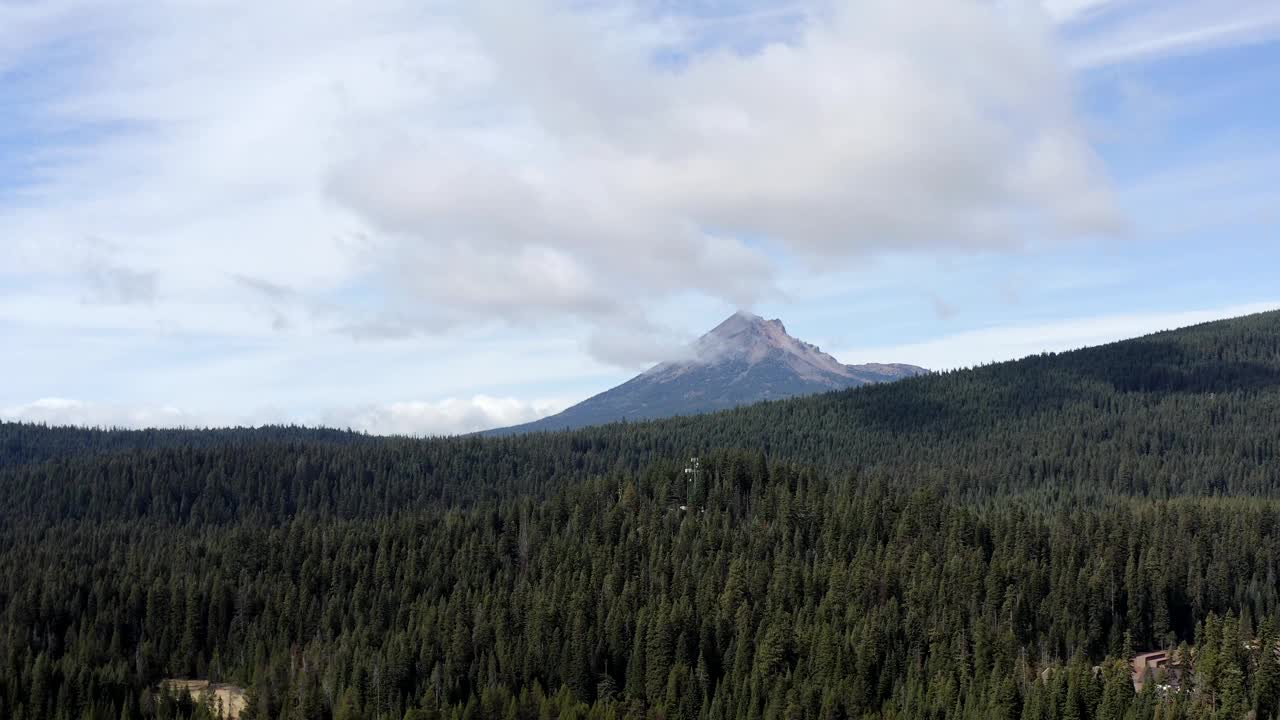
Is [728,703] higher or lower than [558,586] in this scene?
lower

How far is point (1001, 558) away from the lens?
19075 centimetres

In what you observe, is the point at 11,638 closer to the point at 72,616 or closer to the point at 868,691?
the point at 72,616

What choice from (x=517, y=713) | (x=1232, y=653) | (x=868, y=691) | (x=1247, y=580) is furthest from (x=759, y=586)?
(x=1247, y=580)

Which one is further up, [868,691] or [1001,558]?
[1001,558]

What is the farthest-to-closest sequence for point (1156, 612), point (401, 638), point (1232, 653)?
point (1156, 612), point (401, 638), point (1232, 653)

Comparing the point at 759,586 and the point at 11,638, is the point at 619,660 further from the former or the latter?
the point at 11,638

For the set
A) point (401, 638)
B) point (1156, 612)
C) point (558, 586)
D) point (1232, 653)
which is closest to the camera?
point (1232, 653)

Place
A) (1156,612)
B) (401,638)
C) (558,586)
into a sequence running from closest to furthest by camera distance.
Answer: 1. (401,638)
2. (1156,612)
3. (558,586)

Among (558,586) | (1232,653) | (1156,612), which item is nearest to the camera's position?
(1232,653)

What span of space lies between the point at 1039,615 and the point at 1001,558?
49.5 ft

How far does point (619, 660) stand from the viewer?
557 feet

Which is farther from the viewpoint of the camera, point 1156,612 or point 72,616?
point 72,616

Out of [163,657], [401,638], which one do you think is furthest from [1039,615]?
[163,657]

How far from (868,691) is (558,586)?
60.0 meters
